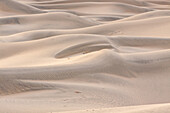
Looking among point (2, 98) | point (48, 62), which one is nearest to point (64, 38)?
point (48, 62)

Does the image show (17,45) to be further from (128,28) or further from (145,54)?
(128,28)

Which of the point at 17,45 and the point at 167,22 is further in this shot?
the point at 167,22

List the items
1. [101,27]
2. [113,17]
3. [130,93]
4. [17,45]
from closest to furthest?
[130,93]
[17,45]
[101,27]
[113,17]

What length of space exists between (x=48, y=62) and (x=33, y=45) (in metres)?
0.39

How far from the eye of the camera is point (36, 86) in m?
1.41

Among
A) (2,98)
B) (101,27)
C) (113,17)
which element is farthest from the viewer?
(113,17)

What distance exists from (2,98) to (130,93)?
1.68ft

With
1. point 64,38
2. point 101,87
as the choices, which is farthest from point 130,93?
point 64,38

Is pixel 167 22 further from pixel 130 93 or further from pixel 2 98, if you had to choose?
pixel 2 98

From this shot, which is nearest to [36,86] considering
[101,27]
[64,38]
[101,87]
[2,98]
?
[2,98]

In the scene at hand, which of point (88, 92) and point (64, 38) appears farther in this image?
point (64, 38)

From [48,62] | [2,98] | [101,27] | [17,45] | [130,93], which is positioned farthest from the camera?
[101,27]

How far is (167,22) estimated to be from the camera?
9.32 feet

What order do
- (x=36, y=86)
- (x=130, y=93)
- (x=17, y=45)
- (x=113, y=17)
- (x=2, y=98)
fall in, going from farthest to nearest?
(x=113, y=17)
(x=17, y=45)
(x=130, y=93)
(x=36, y=86)
(x=2, y=98)
